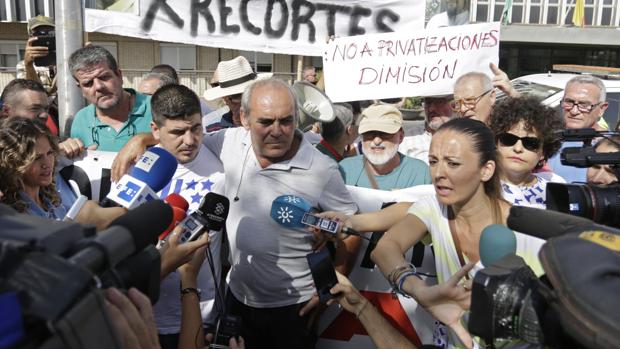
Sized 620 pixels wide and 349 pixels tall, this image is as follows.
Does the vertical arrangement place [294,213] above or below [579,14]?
below

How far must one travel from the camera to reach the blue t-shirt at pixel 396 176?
3516 millimetres

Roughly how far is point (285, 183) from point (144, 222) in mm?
1685

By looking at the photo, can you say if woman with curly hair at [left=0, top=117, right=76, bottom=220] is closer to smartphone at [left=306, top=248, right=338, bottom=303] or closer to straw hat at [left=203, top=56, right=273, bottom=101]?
smartphone at [left=306, top=248, right=338, bottom=303]

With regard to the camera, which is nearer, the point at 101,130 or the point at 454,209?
the point at 454,209

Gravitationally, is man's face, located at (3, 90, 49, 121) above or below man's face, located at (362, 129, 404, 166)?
above

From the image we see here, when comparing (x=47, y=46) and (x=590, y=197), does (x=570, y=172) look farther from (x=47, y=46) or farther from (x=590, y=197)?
(x=47, y=46)

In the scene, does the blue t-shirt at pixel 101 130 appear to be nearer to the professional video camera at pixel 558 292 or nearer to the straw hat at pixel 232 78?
the straw hat at pixel 232 78

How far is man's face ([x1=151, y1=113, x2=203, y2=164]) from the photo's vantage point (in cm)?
289

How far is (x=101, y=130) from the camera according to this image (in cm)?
361

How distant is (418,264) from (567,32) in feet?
71.8

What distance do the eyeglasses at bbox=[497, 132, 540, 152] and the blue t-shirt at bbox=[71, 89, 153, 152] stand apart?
2.26m

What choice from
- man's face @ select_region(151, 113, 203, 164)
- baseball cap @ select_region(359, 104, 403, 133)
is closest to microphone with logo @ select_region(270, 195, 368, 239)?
man's face @ select_region(151, 113, 203, 164)

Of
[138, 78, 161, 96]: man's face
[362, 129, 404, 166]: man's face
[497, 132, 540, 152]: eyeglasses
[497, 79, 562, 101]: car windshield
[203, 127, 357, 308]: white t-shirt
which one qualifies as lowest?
[203, 127, 357, 308]: white t-shirt

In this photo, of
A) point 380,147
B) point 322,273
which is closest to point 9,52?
point 380,147
